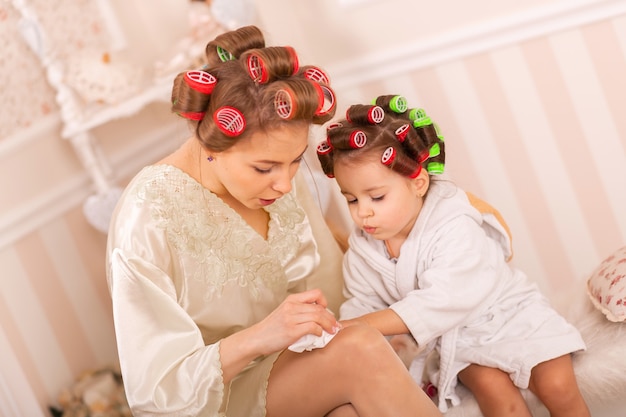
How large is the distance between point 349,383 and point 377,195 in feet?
1.45

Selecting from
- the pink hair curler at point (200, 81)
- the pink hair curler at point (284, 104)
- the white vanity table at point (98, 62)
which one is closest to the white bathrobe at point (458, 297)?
the pink hair curler at point (284, 104)

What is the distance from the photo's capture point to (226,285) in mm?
1932

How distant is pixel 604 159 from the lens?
2566 mm

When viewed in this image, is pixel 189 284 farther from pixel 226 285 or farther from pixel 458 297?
pixel 458 297

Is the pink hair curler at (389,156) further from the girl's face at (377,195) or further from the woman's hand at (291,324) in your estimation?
the woman's hand at (291,324)

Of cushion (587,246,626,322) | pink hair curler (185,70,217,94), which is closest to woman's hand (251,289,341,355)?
pink hair curler (185,70,217,94)

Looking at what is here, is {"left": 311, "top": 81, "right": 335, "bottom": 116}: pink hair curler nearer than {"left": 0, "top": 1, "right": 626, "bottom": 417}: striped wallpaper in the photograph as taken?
Yes

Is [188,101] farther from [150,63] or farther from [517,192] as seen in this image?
[150,63]

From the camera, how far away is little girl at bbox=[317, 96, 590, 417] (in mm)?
1859

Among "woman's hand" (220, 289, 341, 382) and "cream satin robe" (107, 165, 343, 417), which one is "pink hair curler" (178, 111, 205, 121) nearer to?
"cream satin robe" (107, 165, 343, 417)

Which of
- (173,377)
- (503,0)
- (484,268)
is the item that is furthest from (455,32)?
(173,377)

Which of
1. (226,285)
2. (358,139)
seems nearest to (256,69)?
(358,139)

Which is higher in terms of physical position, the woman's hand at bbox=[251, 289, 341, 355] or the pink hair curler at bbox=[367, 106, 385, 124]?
the pink hair curler at bbox=[367, 106, 385, 124]

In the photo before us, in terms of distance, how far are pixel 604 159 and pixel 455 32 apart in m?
0.61
